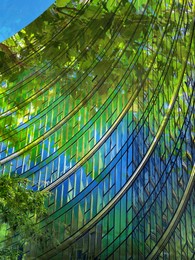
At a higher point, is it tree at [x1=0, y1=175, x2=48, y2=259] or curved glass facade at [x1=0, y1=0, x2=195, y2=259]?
curved glass facade at [x1=0, y1=0, x2=195, y2=259]

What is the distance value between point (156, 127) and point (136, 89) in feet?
3.72

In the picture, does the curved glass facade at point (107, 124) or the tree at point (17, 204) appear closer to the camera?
the tree at point (17, 204)

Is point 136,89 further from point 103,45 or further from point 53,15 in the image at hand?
point 53,15

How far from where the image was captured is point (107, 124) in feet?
32.7

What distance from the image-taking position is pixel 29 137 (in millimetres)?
10672

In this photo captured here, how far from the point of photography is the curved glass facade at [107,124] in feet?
28.0

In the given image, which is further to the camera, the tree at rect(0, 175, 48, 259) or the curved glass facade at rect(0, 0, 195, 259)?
the curved glass facade at rect(0, 0, 195, 259)

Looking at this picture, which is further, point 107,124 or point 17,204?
point 107,124

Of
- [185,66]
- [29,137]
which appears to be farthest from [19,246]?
[185,66]

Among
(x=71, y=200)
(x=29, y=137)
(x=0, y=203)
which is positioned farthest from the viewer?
(x=29, y=137)

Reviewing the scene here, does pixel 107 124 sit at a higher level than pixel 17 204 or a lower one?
higher

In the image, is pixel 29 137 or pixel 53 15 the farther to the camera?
pixel 29 137

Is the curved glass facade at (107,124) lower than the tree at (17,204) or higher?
higher

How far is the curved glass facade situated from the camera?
8.53 metres
